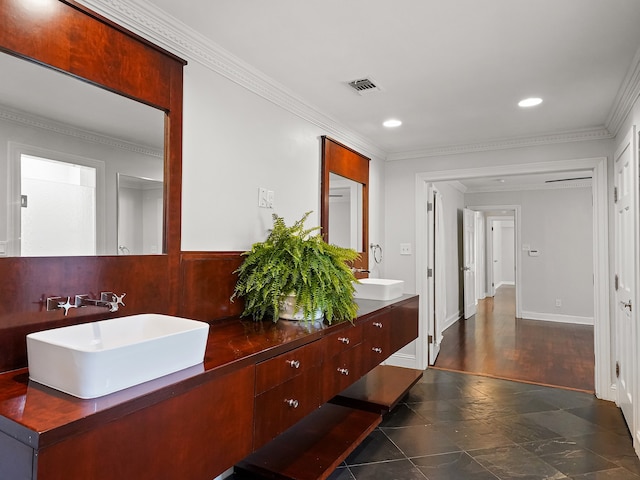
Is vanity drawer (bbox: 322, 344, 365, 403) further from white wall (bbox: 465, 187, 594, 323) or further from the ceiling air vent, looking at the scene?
white wall (bbox: 465, 187, 594, 323)

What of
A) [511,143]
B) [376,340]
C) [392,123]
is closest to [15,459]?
[376,340]

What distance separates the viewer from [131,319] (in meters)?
1.55

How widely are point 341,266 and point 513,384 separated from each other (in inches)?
96.1

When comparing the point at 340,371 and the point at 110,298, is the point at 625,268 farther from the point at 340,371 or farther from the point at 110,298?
the point at 110,298

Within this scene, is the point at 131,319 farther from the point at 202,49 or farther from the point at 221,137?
the point at 202,49

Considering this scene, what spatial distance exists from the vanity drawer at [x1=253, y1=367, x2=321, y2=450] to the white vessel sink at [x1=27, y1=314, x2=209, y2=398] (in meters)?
0.36

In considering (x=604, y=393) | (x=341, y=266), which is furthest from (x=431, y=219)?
(x=341, y=266)

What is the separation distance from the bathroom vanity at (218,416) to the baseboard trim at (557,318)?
5110 mm

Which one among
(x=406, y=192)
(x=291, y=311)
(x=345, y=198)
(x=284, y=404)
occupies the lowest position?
(x=284, y=404)

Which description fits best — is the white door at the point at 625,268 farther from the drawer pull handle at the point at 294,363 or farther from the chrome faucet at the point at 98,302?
the chrome faucet at the point at 98,302

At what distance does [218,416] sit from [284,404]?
376 mm

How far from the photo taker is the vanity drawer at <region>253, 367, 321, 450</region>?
1509 mm

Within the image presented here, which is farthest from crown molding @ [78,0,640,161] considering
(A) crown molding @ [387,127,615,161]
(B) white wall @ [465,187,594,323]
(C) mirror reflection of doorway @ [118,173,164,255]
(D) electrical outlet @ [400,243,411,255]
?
(B) white wall @ [465,187,594,323]

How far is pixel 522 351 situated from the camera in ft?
15.5
